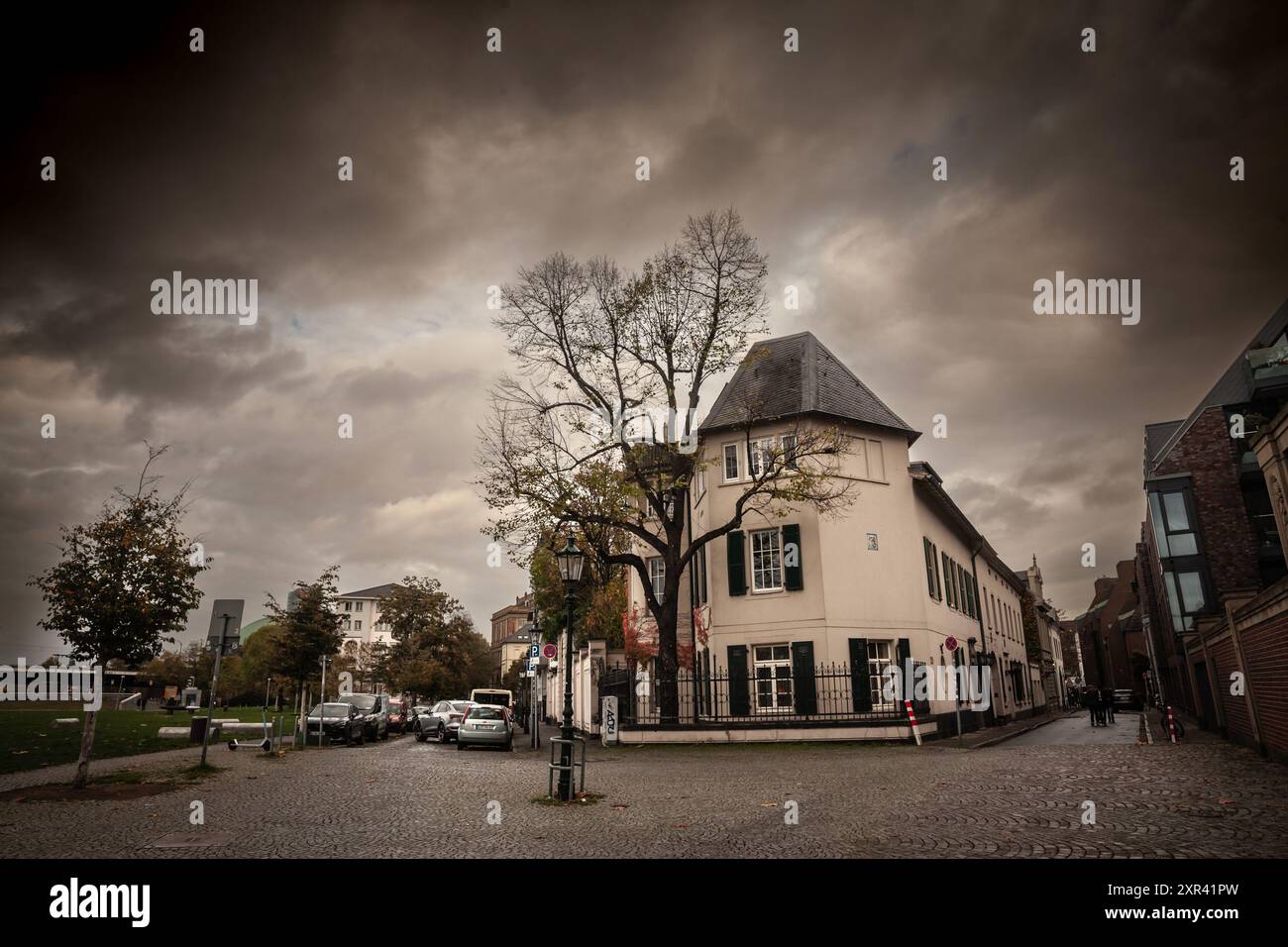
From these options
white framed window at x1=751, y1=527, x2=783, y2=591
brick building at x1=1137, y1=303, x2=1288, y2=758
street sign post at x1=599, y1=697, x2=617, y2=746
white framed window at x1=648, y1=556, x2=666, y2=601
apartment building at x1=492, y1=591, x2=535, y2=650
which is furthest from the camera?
apartment building at x1=492, y1=591, x2=535, y2=650

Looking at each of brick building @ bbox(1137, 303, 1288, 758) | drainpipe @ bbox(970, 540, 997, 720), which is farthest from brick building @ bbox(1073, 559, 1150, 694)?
drainpipe @ bbox(970, 540, 997, 720)

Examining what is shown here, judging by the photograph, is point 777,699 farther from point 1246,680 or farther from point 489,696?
point 489,696

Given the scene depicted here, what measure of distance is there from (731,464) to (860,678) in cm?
802

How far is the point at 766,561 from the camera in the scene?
24203 millimetres

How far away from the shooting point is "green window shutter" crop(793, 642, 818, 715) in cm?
2184

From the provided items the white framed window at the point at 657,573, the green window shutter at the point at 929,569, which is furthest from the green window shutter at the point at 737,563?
the green window shutter at the point at 929,569

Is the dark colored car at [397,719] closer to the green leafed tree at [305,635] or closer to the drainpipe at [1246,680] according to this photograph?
the green leafed tree at [305,635]

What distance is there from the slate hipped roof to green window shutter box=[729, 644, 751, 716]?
7389 mm

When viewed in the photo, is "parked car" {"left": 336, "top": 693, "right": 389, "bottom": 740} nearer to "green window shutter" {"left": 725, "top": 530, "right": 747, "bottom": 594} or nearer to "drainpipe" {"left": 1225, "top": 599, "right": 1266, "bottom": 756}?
"green window shutter" {"left": 725, "top": 530, "right": 747, "bottom": 594}

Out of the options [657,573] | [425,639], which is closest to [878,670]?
[657,573]

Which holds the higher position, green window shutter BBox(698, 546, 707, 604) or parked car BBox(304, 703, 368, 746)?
green window shutter BBox(698, 546, 707, 604)
